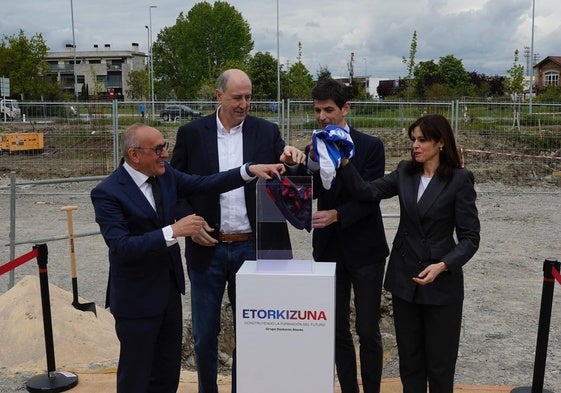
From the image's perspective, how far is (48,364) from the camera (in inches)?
191

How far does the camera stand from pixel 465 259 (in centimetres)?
358

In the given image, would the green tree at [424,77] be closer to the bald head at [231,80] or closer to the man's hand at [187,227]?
the bald head at [231,80]

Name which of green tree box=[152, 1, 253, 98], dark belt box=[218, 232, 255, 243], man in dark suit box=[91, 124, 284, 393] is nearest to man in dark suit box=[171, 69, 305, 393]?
dark belt box=[218, 232, 255, 243]

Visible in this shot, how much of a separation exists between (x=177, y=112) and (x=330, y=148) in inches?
493

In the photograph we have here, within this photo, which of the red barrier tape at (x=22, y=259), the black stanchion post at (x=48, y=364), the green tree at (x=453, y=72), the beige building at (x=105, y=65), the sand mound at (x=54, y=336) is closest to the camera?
the black stanchion post at (x=48, y=364)

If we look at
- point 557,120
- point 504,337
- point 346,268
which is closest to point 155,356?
point 346,268

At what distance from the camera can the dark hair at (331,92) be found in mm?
3840

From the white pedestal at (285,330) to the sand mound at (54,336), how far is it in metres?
2.30

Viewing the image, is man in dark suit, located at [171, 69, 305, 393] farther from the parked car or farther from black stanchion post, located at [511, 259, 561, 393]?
the parked car

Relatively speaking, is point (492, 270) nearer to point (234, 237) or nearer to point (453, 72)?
point (234, 237)

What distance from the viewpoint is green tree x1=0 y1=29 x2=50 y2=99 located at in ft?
162

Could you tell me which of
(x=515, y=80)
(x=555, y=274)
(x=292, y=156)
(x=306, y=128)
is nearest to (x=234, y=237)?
(x=292, y=156)

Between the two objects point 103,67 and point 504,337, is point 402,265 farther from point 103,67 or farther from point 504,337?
point 103,67

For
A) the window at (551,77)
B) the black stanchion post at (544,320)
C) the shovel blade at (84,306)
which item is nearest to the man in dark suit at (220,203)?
the black stanchion post at (544,320)
